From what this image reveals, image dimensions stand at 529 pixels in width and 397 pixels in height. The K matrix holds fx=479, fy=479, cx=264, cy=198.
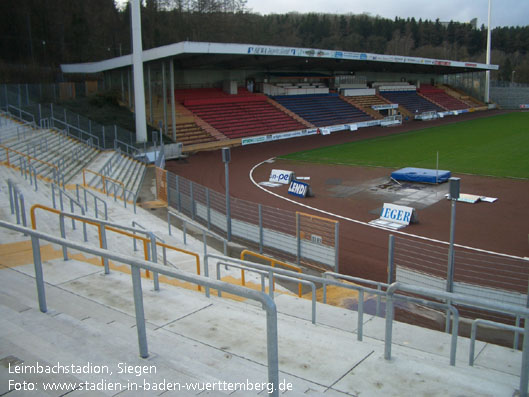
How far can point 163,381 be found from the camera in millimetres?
3906

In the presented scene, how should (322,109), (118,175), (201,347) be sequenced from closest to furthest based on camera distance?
(201,347), (118,175), (322,109)

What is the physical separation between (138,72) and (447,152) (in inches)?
982

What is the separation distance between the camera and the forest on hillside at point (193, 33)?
57875 millimetres

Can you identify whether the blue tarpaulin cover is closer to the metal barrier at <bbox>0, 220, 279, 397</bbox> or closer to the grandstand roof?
the grandstand roof

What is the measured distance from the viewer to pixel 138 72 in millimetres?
36062

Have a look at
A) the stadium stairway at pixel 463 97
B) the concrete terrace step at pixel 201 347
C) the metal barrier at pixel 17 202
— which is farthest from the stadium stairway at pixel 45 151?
the stadium stairway at pixel 463 97

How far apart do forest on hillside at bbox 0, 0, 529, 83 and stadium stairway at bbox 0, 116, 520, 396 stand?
4645cm

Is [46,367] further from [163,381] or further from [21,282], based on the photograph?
[21,282]

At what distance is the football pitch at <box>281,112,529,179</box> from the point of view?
32375mm

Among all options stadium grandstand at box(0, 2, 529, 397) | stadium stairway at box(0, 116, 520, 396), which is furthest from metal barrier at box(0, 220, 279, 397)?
stadium stairway at box(0, 116, 520, 396)

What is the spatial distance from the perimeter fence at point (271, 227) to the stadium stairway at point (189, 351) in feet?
23.5

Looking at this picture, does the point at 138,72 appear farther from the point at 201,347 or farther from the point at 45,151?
the point at 201,347

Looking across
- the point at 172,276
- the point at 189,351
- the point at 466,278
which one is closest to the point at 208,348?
the point at 189,351

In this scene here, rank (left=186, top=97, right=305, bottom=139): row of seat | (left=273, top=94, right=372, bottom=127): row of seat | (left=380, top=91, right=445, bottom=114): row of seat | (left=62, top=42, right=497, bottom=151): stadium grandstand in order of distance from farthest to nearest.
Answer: (left=380, top=91, right=445, bottom=114): row of seat < (left=273, top=94, right=372, bottom=127): row of seat < (left=186, top=97, right=305, bottom=139): row of seat < (left=62, top=42, right=497, bottom=151): stadium grandstand
